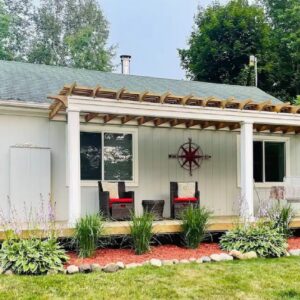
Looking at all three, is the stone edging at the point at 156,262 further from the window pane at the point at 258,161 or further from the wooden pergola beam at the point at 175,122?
the window pane at the point at 258,161

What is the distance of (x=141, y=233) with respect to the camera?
6.36m

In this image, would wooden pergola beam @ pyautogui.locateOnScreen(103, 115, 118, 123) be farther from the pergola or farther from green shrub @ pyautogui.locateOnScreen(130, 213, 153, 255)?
green shrub @ pyautogui.locateOnScreen(130, 213, 153, 255)

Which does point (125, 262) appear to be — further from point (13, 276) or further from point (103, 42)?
point (103, 42)

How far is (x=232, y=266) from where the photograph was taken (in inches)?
228

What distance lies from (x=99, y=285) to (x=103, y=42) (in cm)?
2488

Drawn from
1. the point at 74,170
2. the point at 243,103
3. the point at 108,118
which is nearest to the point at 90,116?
the point at 108,118

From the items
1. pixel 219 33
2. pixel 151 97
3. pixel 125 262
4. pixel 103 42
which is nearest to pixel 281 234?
pixel 125 262

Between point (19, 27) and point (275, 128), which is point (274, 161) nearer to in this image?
point (275, 128)

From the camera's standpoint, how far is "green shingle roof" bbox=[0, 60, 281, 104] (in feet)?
27.6

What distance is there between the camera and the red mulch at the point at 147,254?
599 cm

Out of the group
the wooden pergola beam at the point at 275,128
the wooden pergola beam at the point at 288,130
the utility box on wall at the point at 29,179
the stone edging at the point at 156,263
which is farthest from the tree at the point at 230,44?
the stone edging at the point at 156,263

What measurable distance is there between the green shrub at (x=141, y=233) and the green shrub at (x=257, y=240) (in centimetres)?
133

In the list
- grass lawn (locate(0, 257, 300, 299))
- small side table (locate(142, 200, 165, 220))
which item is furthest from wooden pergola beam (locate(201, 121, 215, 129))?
grass lawn (locate(0, 257, 300, 299))

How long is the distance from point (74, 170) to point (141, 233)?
140cm
